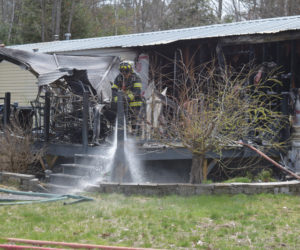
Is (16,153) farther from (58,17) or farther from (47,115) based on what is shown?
(58,17)

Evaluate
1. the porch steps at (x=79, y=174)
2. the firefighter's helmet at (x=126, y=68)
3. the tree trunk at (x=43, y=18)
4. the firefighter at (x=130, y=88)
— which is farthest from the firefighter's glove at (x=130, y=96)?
the tree trunk at (x=43, y=18)

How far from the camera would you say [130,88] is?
997 centimetres

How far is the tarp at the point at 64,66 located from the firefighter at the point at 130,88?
1261 millimetres

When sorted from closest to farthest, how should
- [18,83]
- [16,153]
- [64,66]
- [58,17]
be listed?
1. [16,153]
2. [64,66]
3. [18,83]
4. [58,17]

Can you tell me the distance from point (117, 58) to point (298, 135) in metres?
6.02

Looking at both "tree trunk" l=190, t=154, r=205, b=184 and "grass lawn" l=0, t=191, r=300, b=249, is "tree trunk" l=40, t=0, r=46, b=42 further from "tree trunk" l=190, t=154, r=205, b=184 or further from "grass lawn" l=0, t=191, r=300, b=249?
"grass lawn" l=0, t=191, r=300, b=249

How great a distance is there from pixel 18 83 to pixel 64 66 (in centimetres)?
790

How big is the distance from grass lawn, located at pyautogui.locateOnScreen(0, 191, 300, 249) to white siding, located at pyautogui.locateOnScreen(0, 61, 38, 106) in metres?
11.6

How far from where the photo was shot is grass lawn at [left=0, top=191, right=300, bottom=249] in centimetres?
547

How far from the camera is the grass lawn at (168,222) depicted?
5473 millimetres

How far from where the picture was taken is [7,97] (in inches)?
459

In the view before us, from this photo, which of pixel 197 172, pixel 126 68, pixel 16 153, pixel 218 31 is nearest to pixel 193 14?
pixel 218 31

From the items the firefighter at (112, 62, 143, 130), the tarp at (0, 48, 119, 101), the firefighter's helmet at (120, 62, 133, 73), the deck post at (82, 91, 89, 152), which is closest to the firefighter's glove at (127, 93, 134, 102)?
Answer: the firefighter at (112, 62, 143, 130)

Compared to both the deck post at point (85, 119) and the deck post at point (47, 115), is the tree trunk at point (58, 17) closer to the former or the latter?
the deck post at point (47, 115)
